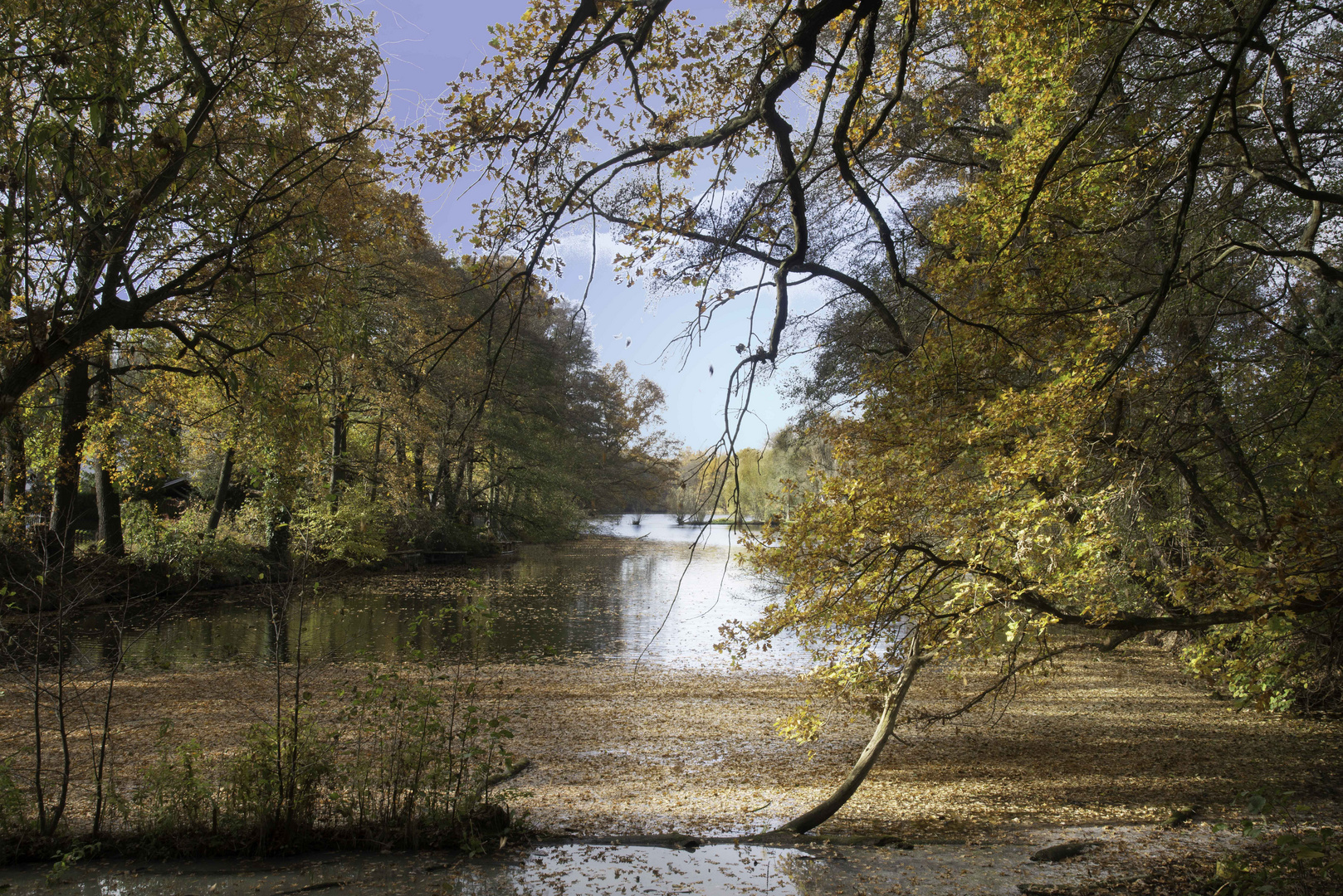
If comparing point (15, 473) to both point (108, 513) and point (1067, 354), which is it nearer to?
point (108, 513)

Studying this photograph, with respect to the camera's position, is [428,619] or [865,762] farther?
[428,619]

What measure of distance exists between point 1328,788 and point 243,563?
18.7 metres

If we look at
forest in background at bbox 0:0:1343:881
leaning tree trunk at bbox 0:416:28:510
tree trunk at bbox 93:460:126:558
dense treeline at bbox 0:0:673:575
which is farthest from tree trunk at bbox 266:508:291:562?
forest in background at bbox 0:0:1343:881

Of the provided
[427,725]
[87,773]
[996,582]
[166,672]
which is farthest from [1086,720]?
[166,672]

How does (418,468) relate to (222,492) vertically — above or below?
above

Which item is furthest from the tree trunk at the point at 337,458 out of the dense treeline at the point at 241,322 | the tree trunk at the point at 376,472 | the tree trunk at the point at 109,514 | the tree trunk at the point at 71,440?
the tree trunk at the point at 71,440

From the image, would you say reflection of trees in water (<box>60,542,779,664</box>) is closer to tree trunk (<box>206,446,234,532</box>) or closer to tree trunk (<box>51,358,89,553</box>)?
tree trunk (<box>206,446,234,532</box>)

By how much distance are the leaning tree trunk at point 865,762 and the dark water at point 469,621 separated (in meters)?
2.77

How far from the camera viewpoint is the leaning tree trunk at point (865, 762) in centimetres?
580

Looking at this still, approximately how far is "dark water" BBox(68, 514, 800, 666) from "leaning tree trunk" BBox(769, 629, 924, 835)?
2.77 meters

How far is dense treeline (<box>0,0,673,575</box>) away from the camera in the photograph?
391cm

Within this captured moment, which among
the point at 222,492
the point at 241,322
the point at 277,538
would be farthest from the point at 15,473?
the point at 241,322

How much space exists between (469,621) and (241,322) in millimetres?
4966

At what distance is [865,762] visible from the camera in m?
5.97
